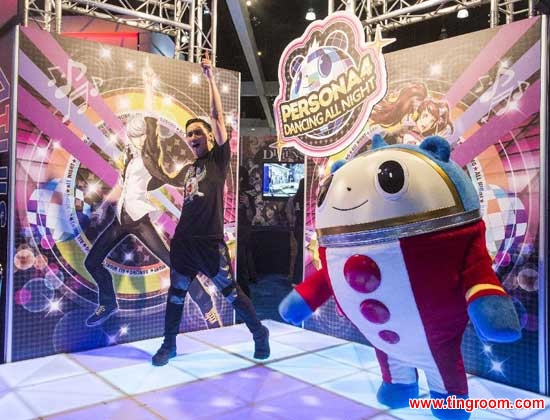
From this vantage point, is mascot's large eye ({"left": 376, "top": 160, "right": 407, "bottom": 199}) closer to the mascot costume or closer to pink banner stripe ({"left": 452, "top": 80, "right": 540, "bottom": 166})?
the mascot costume

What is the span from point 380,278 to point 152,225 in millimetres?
2566

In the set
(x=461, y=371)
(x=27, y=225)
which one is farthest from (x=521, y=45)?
(x=27, y=225)

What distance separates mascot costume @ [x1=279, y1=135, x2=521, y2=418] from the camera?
89.1 inches

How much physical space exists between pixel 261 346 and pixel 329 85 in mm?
2100

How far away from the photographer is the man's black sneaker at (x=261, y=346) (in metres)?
3.92

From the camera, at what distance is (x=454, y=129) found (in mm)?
3682

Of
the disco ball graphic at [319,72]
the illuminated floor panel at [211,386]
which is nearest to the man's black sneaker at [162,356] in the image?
the illuminated floor panel at [211,386]

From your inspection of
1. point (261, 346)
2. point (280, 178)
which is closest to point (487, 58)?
point (261, 346)

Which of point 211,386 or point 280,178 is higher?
point 280,178

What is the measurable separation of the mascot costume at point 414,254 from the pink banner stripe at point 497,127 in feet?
3.96

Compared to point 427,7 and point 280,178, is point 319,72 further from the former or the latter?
point 280,178

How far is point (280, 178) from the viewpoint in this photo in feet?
31.1

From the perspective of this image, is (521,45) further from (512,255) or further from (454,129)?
(512,255)

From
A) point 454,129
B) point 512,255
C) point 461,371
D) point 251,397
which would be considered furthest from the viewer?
point 454,129
